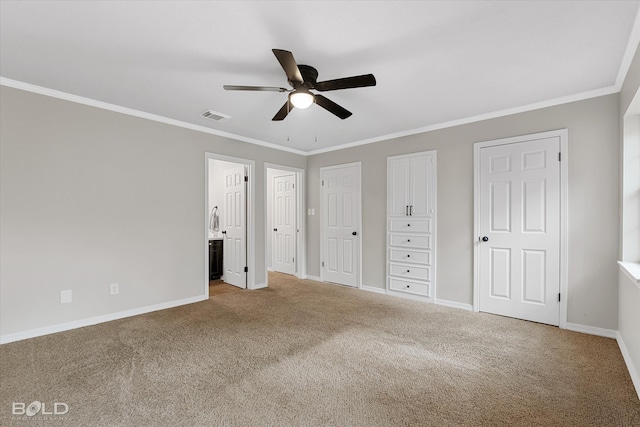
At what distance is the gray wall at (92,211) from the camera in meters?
2.84

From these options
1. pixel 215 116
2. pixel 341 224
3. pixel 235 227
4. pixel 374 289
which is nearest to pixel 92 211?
pixel 215 116

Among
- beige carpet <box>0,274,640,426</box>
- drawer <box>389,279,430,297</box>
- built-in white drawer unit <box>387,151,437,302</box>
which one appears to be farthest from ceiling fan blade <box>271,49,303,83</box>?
drawer <box>389,279,430,297</box>

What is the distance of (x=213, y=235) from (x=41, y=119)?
10.7ft

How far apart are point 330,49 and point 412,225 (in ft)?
9.29

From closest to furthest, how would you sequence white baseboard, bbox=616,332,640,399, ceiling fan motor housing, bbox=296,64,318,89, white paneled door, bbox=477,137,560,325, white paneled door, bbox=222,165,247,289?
white baseboard, bbox=616,332,640,399 → ceiling fan motor housing, bbox=296,64,318,89 → white paneled door, bbox=477,137,560,325 → white paneled door, bbox=222,165,247,289

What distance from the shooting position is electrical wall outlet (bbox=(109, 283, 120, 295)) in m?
3.41

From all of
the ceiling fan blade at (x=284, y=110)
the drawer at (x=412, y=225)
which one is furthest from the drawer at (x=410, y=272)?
the ceiling fan blade at (x=284, y=110)

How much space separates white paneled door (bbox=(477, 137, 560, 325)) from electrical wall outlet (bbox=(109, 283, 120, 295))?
4361 mm

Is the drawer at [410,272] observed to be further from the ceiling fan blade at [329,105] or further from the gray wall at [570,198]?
the ceiling fan blade at [329,105]

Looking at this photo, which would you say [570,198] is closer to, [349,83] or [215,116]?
[349,83]

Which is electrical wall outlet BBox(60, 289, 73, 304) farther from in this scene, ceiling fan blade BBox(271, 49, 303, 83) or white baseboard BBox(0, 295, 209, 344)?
ceiling fan blade BBox(271, 49, 303, 83)

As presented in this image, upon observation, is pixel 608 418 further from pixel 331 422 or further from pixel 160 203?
pixel 160 203

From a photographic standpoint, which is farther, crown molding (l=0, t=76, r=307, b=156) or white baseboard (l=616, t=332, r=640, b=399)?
crown molding (l=0, t=76, r=307, b=156)

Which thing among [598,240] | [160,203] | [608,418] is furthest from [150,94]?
[598,240]
